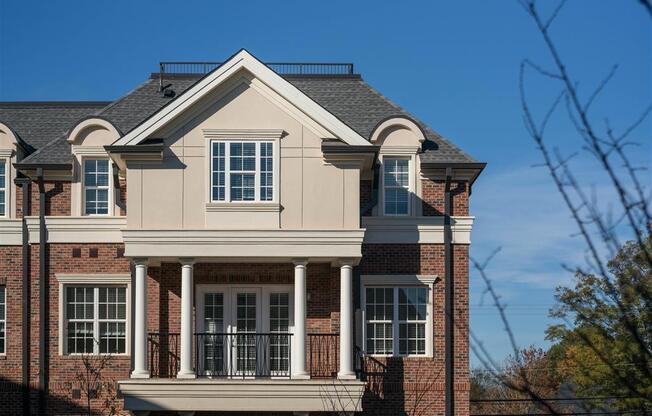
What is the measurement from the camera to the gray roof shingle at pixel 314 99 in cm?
2116

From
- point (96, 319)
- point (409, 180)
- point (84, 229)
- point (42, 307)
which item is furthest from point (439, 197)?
point (42, 307)

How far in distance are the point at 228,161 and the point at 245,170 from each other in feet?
1.28

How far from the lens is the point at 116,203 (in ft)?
68.5

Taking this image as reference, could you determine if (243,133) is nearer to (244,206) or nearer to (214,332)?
(244,206)

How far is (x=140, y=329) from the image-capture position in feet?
62.4

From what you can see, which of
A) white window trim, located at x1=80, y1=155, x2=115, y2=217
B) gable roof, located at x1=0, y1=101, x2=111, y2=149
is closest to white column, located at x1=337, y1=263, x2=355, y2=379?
white window trim, located at x1=80, y1=155, x2=115, y2=217

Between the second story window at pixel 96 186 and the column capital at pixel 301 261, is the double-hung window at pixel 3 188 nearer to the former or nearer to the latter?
the second story window at pixel 96 186

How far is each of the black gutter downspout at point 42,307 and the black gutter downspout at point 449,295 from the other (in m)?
8.59

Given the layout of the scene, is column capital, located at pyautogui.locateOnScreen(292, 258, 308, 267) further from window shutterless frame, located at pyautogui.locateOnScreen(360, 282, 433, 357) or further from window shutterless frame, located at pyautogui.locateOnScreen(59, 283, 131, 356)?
window shutterless frame, located at pyautogui.locateOnScreen(59, 283, 131, 356)

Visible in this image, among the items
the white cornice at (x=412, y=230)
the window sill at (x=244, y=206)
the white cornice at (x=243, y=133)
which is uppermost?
the white cornice at (x=243, y=133)

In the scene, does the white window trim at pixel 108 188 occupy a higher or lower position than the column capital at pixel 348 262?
higher

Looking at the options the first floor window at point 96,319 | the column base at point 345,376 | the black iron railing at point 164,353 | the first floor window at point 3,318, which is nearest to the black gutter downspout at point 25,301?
the first floor window at point 3,318

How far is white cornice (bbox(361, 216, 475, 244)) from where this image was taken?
2070 cm

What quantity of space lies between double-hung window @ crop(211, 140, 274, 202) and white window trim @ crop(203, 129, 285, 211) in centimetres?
2
